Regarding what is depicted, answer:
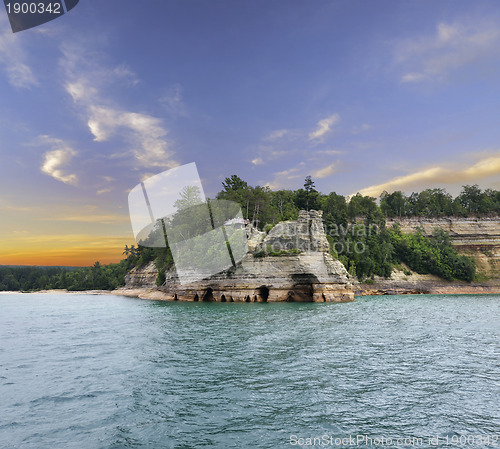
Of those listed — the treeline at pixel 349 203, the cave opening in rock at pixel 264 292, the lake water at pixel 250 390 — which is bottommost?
the cave opening in rock at pixel 264 292

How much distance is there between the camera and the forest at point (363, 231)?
237 feet

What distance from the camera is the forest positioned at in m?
72.1

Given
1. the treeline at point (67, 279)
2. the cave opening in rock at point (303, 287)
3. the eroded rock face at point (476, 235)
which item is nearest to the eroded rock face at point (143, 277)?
the treeline at point (67, 279)

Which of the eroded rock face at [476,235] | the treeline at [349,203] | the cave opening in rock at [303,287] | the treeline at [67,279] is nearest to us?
the cave opening in rock at [303,287]

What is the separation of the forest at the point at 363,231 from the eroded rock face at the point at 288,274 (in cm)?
840

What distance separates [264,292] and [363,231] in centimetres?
5565

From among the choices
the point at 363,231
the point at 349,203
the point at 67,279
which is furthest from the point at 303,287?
the point at 67,279

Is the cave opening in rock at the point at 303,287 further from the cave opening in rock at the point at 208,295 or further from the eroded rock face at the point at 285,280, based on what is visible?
the cave opening in rock at the point at 208,295

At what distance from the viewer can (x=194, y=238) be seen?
5653cm

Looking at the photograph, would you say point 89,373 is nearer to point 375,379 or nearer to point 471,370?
point 375,379

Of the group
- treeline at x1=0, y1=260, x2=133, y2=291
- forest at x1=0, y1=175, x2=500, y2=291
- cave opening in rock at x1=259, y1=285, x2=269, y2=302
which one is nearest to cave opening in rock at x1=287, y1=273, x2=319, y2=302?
cave opening in rock at x1=259, y1=285, x2=269, y2=302

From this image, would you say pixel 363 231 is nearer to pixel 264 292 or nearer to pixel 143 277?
pixel 264 292

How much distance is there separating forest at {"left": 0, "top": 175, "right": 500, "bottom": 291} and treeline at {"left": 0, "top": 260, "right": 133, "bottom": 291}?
39cm

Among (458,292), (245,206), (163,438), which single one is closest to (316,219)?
(245,206)
